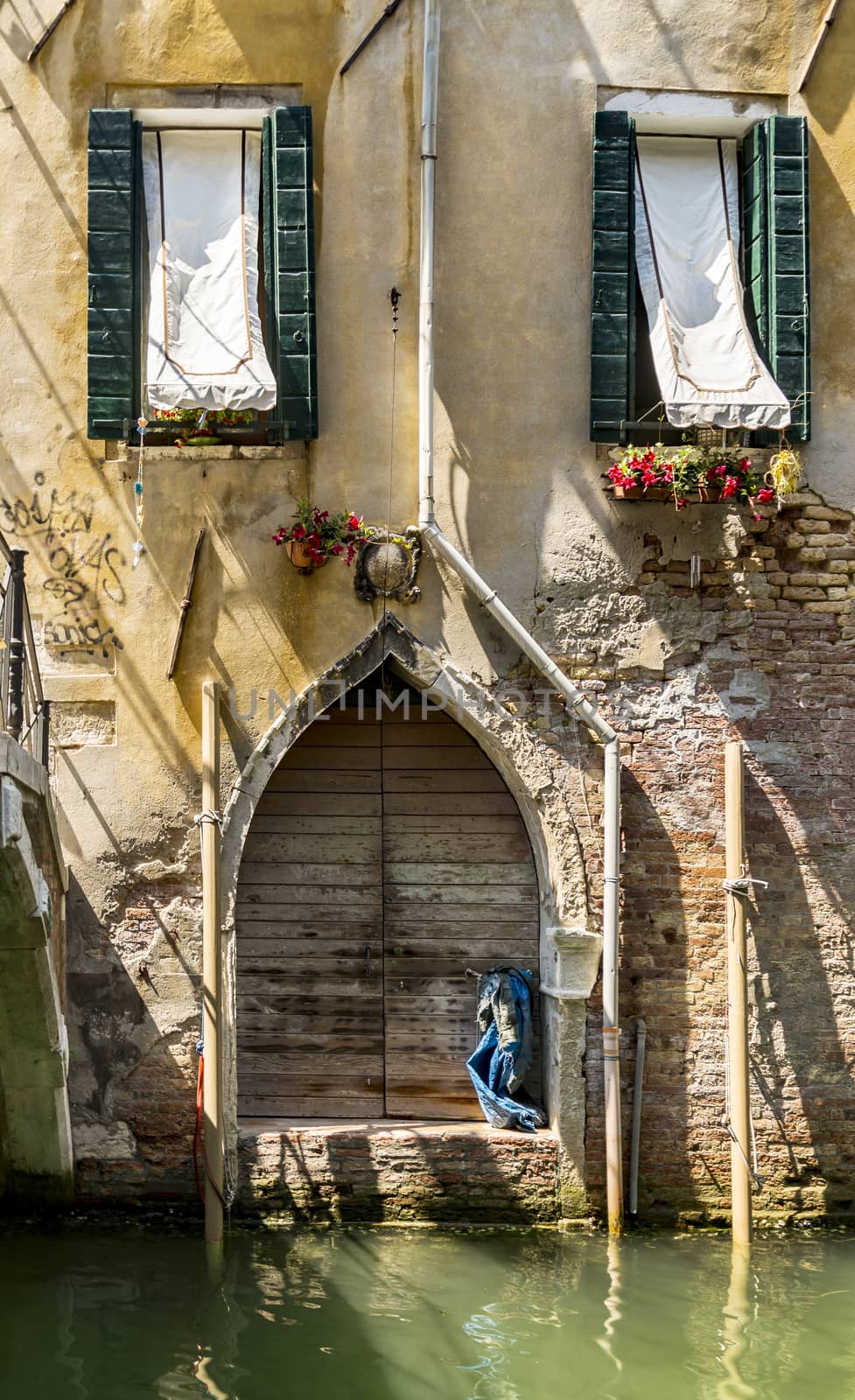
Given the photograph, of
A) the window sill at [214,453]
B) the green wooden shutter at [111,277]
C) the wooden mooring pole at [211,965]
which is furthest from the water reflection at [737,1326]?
the green wooden shutter at [111,277]

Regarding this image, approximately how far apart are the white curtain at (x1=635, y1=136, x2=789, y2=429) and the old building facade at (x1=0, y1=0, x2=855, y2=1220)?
0.27 m

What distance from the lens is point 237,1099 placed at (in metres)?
7.89

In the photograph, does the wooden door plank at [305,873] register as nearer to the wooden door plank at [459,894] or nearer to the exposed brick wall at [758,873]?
the wooden door plank at [459,894]

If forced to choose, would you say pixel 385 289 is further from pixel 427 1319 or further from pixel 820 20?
pixel 427 1319

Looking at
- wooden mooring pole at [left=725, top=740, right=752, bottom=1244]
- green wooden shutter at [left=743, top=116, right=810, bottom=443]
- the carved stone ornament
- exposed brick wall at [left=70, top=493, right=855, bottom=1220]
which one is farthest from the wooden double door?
green wooden shutter at [left=743, top=116, right=810, bottom=443]

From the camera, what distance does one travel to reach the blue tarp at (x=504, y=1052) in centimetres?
786

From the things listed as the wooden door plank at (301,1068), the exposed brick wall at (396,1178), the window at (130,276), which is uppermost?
the window at (130,276)

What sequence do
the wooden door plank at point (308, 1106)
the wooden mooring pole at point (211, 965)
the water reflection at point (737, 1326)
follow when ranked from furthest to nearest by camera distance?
the wooden door plank at point (308, 1106), the wooden mooring pole at point (211, 965), the water reflection at point (737, 1326)

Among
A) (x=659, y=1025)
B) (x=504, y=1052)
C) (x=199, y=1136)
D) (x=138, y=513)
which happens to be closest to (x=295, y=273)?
(x=138, y=513)

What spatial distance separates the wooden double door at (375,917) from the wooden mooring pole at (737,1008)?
1.16m

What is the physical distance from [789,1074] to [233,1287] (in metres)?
3.13

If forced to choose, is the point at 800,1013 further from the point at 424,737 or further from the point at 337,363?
the point at 337,363

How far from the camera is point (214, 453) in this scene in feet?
25.7

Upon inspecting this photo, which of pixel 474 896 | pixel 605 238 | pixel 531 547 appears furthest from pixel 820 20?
pixel 474 896
